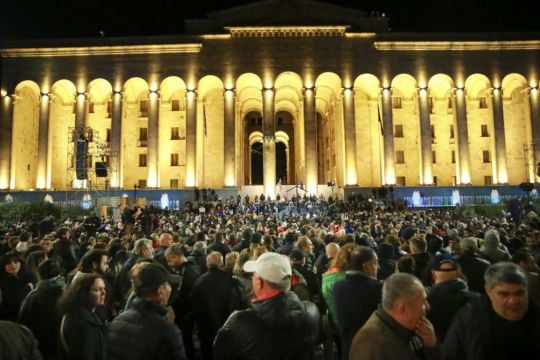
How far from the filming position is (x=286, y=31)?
131 feet

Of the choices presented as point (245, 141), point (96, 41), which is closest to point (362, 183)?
point (245, 141)

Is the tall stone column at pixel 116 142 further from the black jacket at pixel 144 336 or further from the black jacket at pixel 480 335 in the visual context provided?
the black jacket at pixel 480 335

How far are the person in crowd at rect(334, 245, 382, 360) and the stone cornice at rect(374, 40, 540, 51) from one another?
39101mm

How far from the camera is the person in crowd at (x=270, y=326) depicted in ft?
10.2

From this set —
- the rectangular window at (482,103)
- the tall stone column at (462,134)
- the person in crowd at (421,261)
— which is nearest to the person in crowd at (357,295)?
the person in crowd at (421,261)

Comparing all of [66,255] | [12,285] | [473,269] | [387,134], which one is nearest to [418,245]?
[473,269]

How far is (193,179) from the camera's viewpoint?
39375mm

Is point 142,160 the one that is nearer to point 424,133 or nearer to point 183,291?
point 424,133

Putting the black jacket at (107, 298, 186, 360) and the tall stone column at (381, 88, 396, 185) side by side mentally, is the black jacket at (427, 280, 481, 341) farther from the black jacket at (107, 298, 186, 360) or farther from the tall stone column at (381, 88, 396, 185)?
the tall stone column at (381, 88, 396, 185)

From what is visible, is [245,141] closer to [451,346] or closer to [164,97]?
[164,97]

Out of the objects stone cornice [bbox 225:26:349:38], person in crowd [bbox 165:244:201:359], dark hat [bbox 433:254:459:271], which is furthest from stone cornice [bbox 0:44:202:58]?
dark hat [bbox 433:254:459:271]

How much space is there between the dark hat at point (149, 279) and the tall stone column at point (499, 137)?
42.4 metres

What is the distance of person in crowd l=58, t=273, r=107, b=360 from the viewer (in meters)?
3.49

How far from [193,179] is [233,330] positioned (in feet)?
121
